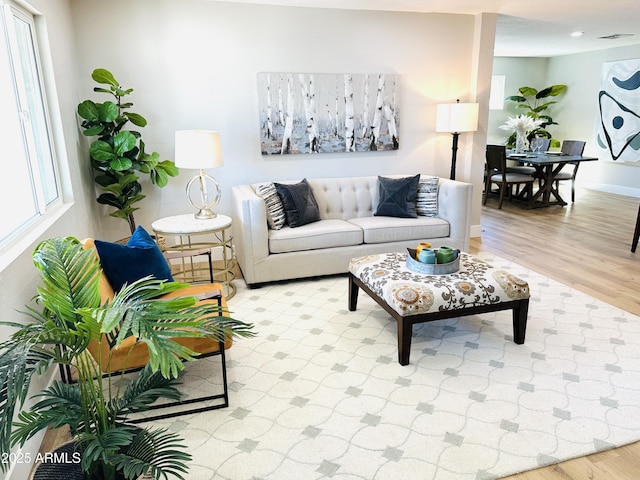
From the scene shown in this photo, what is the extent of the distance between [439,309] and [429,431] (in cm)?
72

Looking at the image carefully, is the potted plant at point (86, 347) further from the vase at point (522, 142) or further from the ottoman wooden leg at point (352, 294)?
the vase at point (522, 142)

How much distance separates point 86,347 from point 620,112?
918cm

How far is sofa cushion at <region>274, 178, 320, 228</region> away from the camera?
397 cm

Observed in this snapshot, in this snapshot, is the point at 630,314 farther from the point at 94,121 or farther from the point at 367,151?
the point at 94,121

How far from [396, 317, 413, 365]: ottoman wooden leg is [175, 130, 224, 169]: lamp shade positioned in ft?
6.57

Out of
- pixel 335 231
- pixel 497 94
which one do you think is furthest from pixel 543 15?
pixel 497 94

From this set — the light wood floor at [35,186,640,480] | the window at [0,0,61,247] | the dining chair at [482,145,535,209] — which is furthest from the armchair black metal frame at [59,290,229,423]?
the dining chair at [482,145,535,209]

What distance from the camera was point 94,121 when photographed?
3.55 m

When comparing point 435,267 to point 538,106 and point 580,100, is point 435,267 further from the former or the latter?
point 538,106

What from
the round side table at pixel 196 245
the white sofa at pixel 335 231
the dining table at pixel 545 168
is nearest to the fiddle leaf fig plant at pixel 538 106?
the dining table at pixel 545 168

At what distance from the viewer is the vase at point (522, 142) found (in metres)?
7.85

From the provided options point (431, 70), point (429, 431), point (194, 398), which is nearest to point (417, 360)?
point (429, 431)

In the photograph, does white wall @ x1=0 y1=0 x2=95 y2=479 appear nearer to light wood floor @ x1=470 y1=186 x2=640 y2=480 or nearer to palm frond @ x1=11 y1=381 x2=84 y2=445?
palm frond @ x1=11 y1=381 x2=84 y2=445

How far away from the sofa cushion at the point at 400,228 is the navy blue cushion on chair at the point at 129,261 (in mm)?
2054
